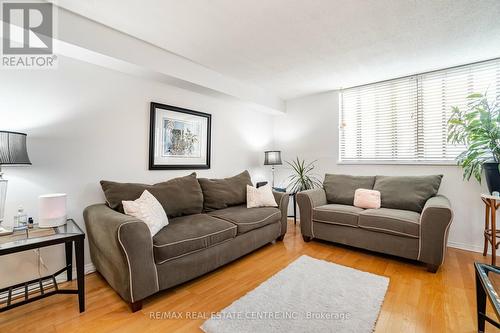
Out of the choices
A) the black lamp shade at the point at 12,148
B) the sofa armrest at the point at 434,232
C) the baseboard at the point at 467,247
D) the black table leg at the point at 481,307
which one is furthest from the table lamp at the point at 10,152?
the baseboard at the point at 467,247

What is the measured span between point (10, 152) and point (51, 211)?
51 centimetres

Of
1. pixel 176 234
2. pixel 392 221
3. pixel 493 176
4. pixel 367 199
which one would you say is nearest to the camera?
pixel 176 234

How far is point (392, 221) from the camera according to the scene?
247cm

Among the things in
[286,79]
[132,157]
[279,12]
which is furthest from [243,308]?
[286,79]

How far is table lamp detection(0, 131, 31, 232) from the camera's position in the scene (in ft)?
5.17

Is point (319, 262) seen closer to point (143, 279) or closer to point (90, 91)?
point (143, 279)

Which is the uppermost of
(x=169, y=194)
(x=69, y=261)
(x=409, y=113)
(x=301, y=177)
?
(x=409, y=113)

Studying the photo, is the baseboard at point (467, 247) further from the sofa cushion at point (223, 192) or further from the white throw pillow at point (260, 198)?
the sofa cushion at point (223, 192)

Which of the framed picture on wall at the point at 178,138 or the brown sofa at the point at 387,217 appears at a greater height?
the framed picture on wall at the point at 178,138

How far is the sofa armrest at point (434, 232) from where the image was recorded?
2172 mm

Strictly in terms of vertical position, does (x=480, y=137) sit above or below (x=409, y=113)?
below

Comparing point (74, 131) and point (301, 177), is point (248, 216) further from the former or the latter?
point (74, 131)

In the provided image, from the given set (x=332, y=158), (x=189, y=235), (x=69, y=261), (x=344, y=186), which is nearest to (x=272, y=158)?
(x=332, y=158)

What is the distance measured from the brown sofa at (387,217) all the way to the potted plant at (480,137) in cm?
40
